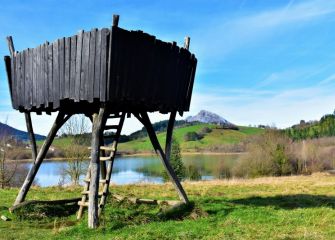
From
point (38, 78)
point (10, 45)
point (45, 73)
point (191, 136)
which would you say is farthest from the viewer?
point (191, 136)

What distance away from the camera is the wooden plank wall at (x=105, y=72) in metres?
9.31

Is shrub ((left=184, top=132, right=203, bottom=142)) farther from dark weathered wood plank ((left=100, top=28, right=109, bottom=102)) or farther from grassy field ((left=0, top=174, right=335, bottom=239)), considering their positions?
dark weathered wood plank ((left=100, top=28, right=109, bottom=102))

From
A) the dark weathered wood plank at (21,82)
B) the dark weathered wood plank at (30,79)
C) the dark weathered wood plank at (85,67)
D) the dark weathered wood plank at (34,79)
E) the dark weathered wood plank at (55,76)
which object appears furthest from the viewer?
the dark weathered wood plank at (21,82)

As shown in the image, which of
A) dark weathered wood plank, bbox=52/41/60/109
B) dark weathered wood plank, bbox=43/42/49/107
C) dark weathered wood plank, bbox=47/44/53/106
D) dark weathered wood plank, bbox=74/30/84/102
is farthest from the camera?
dark weathered wood plank, bbox=43/42/49/107

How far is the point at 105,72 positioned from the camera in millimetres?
9242

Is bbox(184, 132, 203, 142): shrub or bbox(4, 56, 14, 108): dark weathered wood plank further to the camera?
bbox(184, 132, 203, 142): shrub

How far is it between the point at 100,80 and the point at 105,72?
23cm

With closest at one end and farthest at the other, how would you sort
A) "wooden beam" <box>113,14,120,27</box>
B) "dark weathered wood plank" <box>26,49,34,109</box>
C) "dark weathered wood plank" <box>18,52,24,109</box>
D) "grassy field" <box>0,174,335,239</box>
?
"grassy field" <box>0,174,335,239</box>
"wooden beam" <box>113,14,120,27</box>
"dark weathered wood plank" <box>26,49,34,109</box>
"dark weathered wood plank" <box>18,52,24,109</box>

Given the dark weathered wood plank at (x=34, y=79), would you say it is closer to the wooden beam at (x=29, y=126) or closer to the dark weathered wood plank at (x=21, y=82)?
the dark weathered wood plank at (x=21, y=82)

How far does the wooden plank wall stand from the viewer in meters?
9.31

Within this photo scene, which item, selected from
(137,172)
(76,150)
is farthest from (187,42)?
(137,172)

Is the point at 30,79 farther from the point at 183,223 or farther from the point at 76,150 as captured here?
the point at 76,150

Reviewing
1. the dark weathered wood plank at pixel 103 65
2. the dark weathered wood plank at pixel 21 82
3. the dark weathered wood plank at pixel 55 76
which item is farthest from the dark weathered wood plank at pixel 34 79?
the dark weathered wood plank at pixel 103 65

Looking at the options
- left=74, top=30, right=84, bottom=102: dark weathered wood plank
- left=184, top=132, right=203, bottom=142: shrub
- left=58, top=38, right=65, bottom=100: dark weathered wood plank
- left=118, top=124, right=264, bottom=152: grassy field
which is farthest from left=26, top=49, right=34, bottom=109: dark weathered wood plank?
left=184, top=132, right=203, bottom=142: shrub
